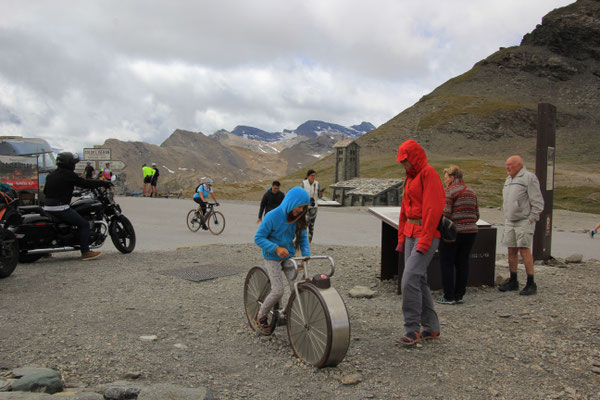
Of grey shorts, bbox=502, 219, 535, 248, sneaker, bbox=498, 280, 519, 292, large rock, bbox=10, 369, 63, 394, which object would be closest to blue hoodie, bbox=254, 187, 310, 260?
large rock, bbox=10, 369, 63, 394

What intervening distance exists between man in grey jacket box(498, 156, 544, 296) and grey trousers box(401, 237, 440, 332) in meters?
2.48

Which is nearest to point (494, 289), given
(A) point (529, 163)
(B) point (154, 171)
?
(B) point (154, 171)

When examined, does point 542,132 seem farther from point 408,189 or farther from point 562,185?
point 562,185

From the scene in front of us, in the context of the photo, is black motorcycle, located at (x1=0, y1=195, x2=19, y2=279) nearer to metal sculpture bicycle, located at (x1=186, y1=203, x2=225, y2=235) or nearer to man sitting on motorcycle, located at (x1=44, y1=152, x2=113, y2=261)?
man sitting on motorcycle, located at (x1=44, y1=152, x2=113, y2=261)

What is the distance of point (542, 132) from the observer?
8672 millimetres

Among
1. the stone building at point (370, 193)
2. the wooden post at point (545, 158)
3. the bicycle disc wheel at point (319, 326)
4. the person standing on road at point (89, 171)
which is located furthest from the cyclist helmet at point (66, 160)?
the stone building at point (370, 193)

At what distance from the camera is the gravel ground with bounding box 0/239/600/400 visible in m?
4.04

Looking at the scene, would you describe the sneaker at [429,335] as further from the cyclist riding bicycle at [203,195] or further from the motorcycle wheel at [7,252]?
the cyclist riding bicycle at [203,195]

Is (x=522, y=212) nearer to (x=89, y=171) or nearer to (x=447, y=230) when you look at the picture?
(x=447, y=230)

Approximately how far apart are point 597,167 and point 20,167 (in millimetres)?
62917

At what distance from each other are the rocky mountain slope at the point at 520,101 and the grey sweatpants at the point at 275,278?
7364cm

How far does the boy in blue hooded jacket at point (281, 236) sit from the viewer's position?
450 cm

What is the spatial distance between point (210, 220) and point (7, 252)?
23.5ft

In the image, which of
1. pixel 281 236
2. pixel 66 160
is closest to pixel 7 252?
pixel 66 160
